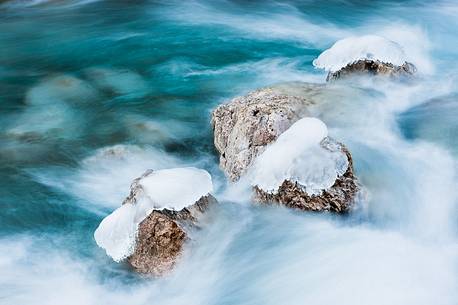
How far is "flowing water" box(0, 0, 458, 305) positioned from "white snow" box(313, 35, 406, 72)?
41 cm

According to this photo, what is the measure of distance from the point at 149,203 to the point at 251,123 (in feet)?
5.78

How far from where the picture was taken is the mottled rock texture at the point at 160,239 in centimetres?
536

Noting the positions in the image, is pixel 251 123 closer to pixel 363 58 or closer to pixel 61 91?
pixel 363 58

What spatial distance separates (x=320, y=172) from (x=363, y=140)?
184cm

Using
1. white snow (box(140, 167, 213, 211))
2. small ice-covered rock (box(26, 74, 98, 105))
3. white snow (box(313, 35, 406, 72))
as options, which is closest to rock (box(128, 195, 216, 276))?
white snow (box(140, 167, 213, 211))

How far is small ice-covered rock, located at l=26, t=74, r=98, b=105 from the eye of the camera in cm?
1026

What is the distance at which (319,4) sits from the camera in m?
15.1

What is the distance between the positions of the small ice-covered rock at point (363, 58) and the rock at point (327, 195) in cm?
289

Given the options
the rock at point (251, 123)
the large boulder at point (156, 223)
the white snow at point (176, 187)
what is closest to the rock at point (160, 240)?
the large boulder at point (156, 223)

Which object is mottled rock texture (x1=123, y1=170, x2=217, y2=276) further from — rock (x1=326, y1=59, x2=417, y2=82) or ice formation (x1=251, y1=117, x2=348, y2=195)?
rock (x1=326, y1=59, x2=417, y2=82)

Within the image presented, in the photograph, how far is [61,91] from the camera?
34.7 ft

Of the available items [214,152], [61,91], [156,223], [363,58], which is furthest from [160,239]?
[61,91]

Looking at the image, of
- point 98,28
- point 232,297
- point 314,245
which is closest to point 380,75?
point 314,245

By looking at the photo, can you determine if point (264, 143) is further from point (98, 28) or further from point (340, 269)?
point (98, 28)
